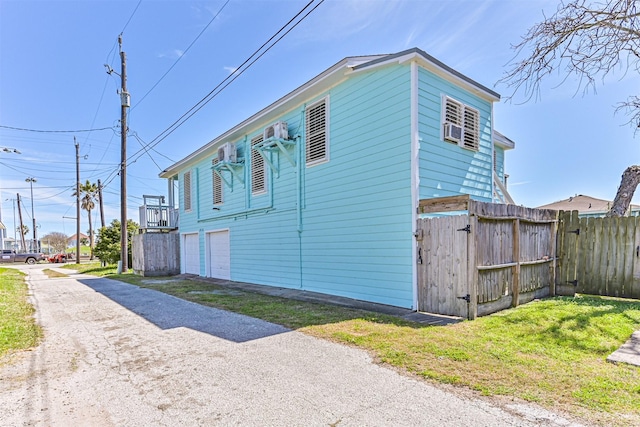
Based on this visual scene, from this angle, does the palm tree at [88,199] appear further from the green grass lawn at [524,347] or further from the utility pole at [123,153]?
the green grass lawn at [524,347]

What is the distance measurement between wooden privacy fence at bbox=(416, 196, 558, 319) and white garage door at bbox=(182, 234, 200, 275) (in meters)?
11.1

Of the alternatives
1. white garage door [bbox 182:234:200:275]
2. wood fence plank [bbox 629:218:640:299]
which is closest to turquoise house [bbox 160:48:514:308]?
wood fence plank [bbox 629:218:640:299]

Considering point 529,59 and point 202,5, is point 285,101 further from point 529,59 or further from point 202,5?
point 529,59

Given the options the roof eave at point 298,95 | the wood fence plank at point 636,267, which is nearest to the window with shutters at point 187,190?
the roof eave at point 298,95

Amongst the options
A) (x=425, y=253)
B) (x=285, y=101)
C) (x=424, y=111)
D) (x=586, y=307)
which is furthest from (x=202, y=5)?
(x=586, y=307)

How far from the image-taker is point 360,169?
288 inches

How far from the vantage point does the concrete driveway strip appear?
254 cm

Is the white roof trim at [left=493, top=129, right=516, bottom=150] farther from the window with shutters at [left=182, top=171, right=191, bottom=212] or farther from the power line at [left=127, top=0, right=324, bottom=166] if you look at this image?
the window with shutters at [left=182, top=171, right=191, bottom=212]

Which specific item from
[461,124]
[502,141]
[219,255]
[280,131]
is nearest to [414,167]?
[461,124]

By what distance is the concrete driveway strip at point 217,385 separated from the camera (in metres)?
2.54

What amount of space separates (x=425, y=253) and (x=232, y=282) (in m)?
7.65

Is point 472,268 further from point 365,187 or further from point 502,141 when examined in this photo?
point 502,141

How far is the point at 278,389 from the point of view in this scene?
3033 mm

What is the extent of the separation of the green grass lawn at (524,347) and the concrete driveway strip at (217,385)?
1.08ft
